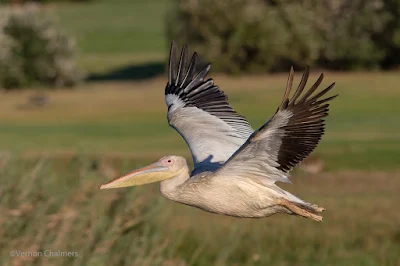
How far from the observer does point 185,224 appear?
45.3 feet

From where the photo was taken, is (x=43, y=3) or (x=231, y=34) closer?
(x=231, y=34)

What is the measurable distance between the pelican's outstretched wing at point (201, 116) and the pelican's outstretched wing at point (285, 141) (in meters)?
0.84

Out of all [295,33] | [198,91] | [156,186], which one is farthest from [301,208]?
[295,33]

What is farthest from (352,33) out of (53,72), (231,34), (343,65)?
(53,72)

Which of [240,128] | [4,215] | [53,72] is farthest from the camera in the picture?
[53,72]

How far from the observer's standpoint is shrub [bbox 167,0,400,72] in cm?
4009

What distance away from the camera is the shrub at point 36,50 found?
44.4 metres

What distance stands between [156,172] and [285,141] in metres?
0.81

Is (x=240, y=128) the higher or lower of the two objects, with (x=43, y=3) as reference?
higher

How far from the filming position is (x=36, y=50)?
148 feet

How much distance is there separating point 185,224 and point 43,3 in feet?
246

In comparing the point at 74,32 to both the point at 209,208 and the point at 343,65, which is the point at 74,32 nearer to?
the point at 343,65

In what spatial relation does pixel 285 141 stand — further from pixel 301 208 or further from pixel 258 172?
pixel 301 208

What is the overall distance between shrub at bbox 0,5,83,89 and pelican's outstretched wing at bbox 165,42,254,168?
121 ft
